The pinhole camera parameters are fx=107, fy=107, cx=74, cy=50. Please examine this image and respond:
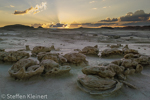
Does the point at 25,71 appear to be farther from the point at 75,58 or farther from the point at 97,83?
the point at 97,83

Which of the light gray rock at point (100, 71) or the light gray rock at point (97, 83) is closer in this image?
the light gray rock at point (97, 83)

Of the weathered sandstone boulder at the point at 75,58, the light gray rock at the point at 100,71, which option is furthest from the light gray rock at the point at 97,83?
the weathered sandstone boulder at the point at 75,58

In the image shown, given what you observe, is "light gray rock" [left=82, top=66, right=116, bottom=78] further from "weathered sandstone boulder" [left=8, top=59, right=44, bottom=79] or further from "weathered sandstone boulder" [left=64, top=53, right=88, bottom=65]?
"weathered sandstone boulder" [left=64, top=53, right=88, bottom=65]

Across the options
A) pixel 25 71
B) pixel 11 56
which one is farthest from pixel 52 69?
pixel 11 56

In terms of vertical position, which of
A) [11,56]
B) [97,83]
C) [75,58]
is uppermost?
[11,56]

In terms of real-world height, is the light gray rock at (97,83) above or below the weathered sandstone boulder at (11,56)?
below

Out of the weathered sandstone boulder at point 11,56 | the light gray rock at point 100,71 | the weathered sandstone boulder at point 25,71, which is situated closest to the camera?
the light gray rock at point 100,71

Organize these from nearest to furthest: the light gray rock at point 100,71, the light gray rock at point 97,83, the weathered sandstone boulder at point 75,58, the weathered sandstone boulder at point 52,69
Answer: the light gray rock at point 97,83 → the light gray rock at point 100,71 → the weathered sandstone boulder at point 52,69 → the weathered sandstone boulder at point 75,58

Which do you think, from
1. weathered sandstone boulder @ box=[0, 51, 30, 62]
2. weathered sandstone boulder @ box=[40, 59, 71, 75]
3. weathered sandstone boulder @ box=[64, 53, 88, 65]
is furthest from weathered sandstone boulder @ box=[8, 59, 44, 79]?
weathered sandstone boulder @ box=[64, 53, 88, 65]

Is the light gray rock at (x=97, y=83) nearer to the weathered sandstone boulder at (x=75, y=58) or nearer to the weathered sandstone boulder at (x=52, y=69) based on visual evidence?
the weathered sandstone boulder at (x=52, y=69)

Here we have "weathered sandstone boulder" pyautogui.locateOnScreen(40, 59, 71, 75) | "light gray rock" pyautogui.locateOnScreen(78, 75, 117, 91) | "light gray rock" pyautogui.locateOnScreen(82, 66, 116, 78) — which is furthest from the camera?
"weathered sandstone boulder" pyautogui.locateOnScreen(40, 59, 71, 75)

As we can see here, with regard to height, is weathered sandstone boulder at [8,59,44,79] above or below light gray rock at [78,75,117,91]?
above

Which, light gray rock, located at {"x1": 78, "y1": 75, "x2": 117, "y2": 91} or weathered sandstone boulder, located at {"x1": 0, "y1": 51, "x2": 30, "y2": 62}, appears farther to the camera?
weathered sandstone boulder, located at {"x1": 0, "y1": 51, "x2": 30, "y2": 62}

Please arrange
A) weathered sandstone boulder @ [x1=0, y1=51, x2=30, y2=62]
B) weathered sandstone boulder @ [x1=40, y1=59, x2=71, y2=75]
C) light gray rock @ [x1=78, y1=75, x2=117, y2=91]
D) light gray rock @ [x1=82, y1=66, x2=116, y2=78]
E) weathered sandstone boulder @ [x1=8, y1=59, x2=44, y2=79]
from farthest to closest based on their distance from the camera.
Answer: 1. weathered sandstone boulder @ [x1=0, y1=51, x2=30, y2=62]
2. weathered sandstone boulder @ [x1=40, y1=59, x2=71, y2=75]
3. weathered sandstone boulder @ [x1=8, y1=59, x2=44, y2=79]
4. light gray rock @ [x1=82, y1=66, x2=116, y2=78]
5. light gray rock @ [x1=78, y1=75, x2=117, y2=91]
